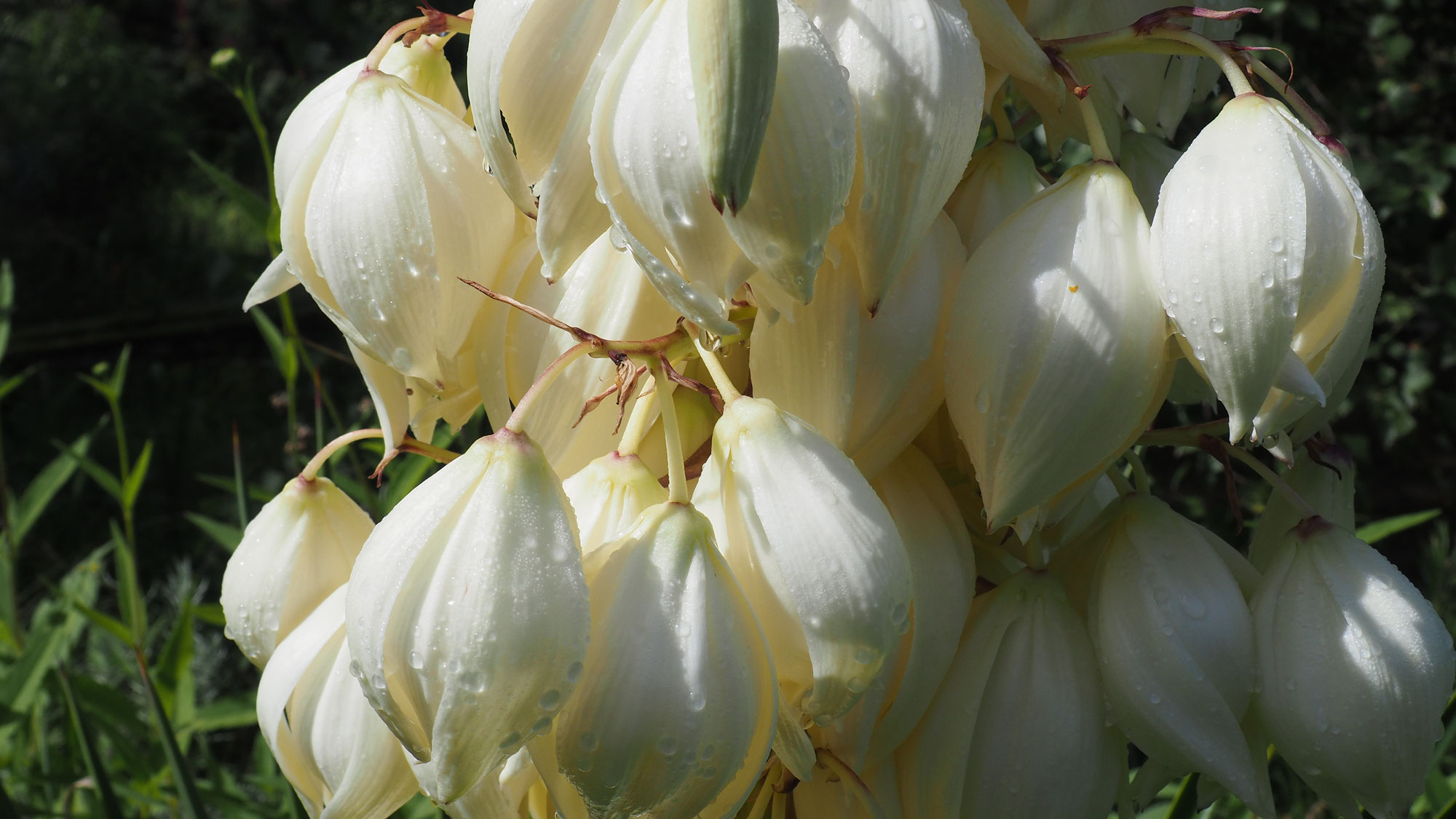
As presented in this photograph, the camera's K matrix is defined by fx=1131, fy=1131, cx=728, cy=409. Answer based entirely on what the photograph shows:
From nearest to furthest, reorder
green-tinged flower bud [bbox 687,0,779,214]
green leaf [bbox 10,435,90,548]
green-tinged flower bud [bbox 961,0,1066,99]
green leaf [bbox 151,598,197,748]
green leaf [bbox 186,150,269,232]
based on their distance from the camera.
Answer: green-tinged flower bud [bbox 687,0,779,214] → green-tinged flower bud [bbox 961,0,1066,99] → green leaf [bbox 186,150,269,232] → green leaf [bbox 151,598,197,748] → green leaf [bbox 10,435,90,548]

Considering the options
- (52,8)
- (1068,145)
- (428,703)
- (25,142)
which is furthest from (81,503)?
(428,703)

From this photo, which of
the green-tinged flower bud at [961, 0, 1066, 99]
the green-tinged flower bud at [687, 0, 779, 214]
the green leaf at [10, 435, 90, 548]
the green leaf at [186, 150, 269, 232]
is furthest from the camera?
the green leaf at [10, 435, 90, 548]

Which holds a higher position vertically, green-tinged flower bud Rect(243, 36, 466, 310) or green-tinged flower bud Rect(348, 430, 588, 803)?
green-tinged flower bud Rect(243, 36, 466, 310)

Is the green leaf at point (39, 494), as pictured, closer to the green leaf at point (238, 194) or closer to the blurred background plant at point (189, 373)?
the blurred background plant at point (189, 373)

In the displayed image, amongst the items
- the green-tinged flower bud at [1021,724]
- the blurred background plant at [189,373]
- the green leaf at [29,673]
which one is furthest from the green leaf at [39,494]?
the green-tinged flower bud at [1021,724]

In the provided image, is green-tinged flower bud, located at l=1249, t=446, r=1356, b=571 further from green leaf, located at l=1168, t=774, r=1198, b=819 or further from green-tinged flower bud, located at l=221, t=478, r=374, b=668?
green-tinged flower bud, located at l=221, t=478, r=374, b=668

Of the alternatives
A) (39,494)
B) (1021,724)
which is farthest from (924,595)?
(39,494)

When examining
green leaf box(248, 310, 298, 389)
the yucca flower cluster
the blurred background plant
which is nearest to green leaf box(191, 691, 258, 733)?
the blurred background plant
